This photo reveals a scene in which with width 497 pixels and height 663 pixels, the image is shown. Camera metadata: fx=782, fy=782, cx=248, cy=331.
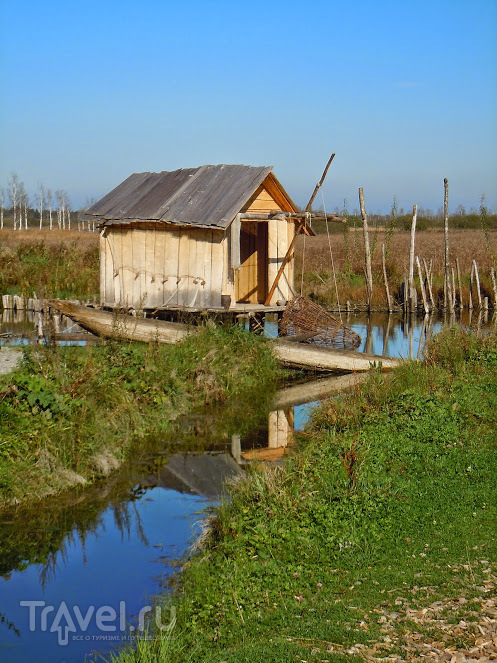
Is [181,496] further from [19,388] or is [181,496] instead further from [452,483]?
[452,483]

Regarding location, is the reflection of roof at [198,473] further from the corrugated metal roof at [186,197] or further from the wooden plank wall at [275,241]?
the wooden plank wall at [275,241]

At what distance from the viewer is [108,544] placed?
836cm

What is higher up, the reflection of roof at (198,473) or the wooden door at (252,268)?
the wooden door at (252,268)

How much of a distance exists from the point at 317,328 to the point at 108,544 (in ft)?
34.9

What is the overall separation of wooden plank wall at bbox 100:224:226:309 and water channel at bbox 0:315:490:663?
5658 mm

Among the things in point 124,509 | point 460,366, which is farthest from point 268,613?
point 460,366

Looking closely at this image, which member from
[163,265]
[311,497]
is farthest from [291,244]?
[311,497]

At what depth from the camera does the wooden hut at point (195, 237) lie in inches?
687

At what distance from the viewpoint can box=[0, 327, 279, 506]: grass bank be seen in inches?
370

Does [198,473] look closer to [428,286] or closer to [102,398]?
[102,398]

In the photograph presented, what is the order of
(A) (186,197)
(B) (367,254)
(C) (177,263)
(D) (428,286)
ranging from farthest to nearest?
1. (D) (428,286)
2. (B) (367,254)
3. (A) (186,197)
4. (C) (177,263)

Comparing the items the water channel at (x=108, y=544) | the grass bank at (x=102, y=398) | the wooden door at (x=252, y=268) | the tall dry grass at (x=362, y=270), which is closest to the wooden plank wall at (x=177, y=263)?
the wooden door at (x=252, y=268)

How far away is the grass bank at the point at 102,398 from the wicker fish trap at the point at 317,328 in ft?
8.35

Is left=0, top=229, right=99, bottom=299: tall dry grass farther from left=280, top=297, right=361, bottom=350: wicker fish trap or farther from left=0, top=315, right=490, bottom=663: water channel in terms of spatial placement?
left=0, top=315, right=490, bottom=663: water channel
